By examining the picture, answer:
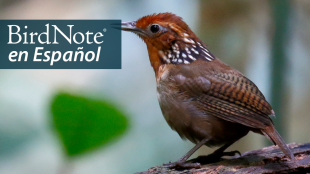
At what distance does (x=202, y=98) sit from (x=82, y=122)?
1.55m

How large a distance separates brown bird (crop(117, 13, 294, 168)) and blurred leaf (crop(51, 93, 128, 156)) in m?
1.02

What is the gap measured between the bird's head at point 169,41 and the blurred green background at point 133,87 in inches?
41.8

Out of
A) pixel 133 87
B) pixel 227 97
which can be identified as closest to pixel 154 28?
pixel 227 97

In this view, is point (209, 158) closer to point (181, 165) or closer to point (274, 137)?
point (181, 165)

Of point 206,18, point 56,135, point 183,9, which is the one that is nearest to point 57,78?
point 56,135

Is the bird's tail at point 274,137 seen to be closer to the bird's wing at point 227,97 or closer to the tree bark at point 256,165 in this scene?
the bird's wing at point 227,97

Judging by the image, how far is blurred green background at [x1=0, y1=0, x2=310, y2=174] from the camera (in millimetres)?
3465

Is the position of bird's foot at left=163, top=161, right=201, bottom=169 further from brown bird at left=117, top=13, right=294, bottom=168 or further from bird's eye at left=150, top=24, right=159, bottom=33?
bird's eye at left=150, top=24, right=159, bottom=33

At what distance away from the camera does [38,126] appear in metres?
3.47

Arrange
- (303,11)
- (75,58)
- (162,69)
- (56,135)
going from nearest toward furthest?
1. (162,69)
2. (56,135)
3. (75,58)
4. (303,11)

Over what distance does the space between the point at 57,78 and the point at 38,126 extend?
0.76 m

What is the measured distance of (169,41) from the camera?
258 cm

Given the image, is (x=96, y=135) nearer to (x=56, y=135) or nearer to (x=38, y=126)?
(x=56, y=135)

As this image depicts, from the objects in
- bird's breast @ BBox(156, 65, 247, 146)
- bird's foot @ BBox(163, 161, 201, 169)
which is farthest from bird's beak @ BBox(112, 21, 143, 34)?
bird's foot @ BBox(163, 161, 201, 169)
